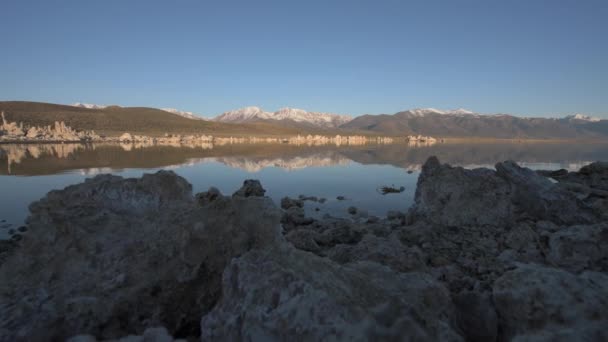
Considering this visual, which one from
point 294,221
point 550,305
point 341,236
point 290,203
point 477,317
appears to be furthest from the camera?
point 290,203

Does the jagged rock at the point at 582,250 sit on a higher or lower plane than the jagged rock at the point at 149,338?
lower

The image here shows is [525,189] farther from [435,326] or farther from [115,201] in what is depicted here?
[115,201]

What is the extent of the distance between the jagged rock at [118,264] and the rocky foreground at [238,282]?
0.03 ft

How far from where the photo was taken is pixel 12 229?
8.68 metres

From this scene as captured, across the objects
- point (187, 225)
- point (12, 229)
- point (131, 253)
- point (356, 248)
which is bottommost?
point (12, 229)

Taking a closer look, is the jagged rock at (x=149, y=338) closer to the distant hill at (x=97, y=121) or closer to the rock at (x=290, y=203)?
the rock at (x=290, y=203)

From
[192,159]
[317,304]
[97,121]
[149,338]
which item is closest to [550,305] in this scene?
[317,304]

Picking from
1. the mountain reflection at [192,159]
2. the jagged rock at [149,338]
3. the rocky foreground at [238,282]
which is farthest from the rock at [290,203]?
the mountain reflection at [192,159]

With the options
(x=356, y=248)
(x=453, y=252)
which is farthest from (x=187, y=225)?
(x=453, y=252)

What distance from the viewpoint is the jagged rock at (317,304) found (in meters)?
2.03

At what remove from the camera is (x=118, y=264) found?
3.13 metres

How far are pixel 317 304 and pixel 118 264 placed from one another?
81.7 inches

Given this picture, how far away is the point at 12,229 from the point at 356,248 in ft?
30.4

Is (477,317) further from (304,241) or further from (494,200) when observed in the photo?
(494,200)
